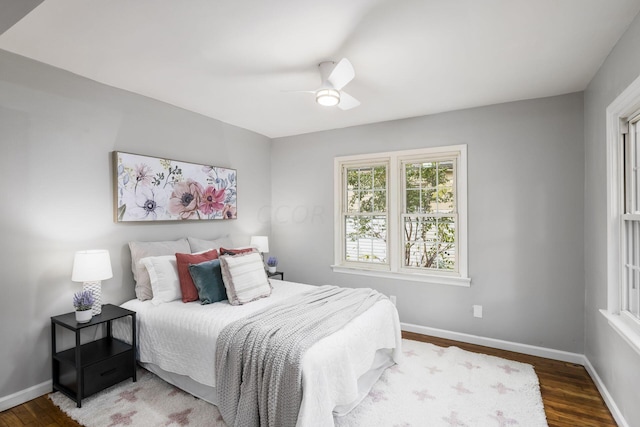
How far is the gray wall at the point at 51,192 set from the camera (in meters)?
2.47

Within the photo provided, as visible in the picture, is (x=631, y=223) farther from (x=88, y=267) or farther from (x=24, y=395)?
(x=24, y=395)

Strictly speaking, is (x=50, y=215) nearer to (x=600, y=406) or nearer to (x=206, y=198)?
(x=206, y=198)

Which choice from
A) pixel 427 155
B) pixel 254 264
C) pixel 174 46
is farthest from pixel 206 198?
pixel 427 155

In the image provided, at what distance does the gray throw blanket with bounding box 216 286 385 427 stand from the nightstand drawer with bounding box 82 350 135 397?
1.00 metres

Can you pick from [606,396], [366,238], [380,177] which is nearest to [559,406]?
[606,396]

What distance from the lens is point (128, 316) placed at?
9.55 feet

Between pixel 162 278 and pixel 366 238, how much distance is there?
8.10 feet

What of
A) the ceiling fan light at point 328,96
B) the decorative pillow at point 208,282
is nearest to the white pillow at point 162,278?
the decorative pillow at point 208,282

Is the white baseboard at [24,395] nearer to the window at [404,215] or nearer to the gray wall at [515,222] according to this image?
the window at [404,215]

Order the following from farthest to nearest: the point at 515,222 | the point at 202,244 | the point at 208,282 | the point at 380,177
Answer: the point at 380,177 → the point at 202,244 → the point at 515,222 → the point at 208,282

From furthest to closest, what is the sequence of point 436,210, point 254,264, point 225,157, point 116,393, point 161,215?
point 225,157 < point 436,210 < point 161,215 < point 254,264 < point 116,393

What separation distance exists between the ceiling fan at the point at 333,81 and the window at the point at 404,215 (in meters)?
1.60

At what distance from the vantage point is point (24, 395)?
2508mm

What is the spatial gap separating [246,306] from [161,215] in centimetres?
142
